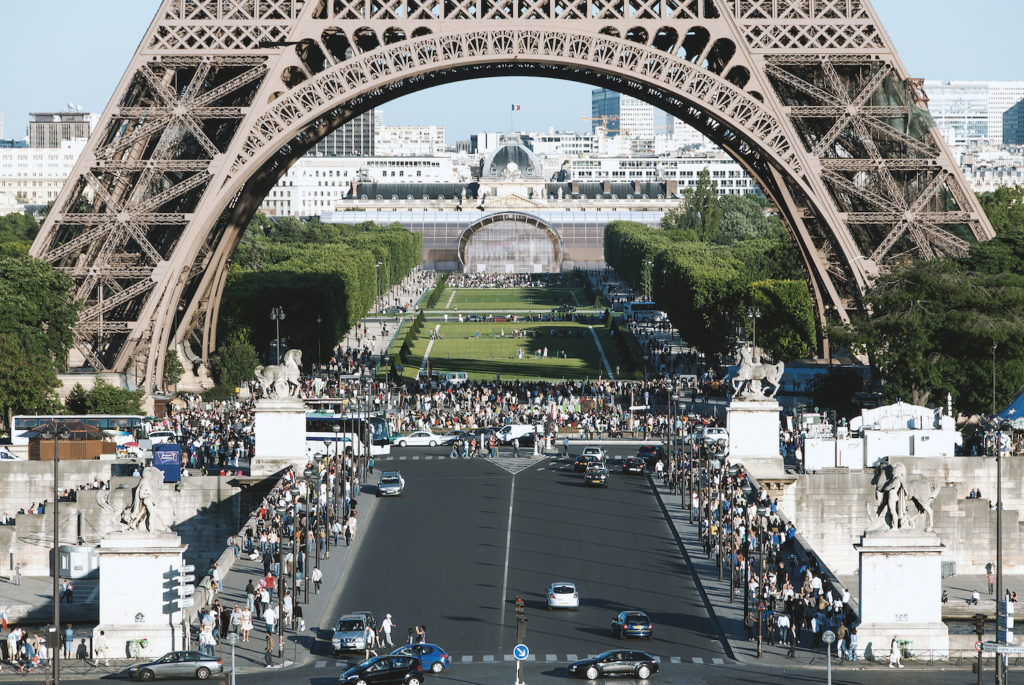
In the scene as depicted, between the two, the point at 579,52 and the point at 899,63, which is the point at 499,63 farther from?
the point at 899,63

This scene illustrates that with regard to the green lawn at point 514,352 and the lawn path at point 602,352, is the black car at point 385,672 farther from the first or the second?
the lawn path at point 602,352

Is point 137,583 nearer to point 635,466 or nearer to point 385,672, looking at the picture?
point 385,672

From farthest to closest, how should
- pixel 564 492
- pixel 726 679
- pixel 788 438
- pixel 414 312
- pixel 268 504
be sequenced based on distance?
1. pixel 414 312
2. pixel 788 438
3. pixel 564 492
4. pixel 268 504
5. pixel 726 679

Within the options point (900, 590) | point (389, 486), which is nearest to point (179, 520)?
point (389, 486)

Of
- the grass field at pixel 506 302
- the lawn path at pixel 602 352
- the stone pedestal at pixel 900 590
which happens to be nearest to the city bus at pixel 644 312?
the lawn path at pixel 602 352

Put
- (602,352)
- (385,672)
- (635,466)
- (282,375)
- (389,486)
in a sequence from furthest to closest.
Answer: (602,352)
(635,466)
(389,486)
(282,375)
(385,672)

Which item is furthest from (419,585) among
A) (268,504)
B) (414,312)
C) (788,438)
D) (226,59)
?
(414,312)

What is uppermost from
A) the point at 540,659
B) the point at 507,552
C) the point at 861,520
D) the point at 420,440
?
the point at 420,440

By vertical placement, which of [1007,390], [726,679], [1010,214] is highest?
[1010,214]
